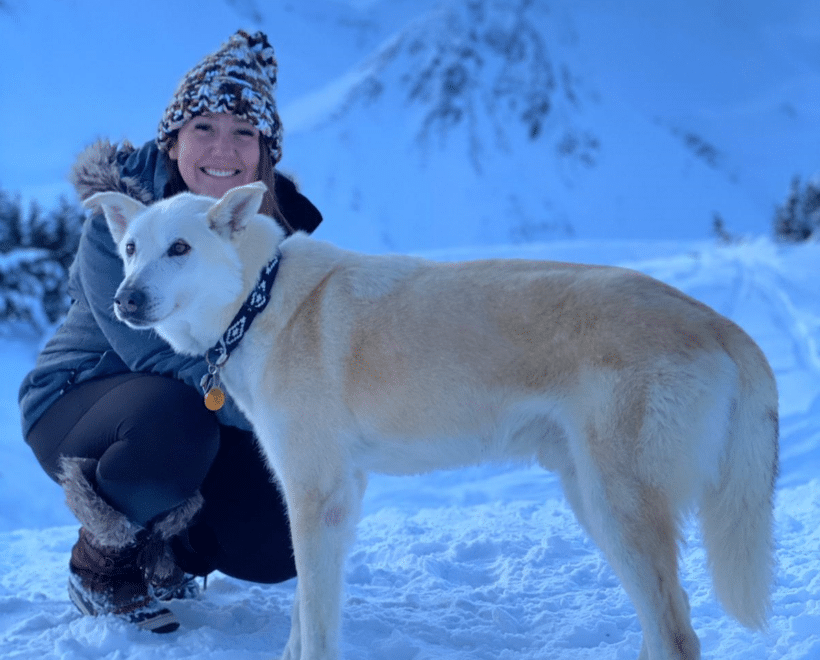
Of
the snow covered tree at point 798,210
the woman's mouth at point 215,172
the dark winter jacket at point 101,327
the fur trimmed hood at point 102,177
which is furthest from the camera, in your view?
the snow covered tree at point 798,210

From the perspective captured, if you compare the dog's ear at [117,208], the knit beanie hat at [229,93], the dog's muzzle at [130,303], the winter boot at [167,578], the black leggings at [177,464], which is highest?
the knit beanie hat at [229,93]

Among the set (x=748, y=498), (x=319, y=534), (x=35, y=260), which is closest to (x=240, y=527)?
(x=319, y=534)

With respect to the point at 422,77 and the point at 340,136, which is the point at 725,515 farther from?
the point at 422,77

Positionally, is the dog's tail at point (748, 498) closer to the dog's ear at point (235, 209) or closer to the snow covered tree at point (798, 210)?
the dog's ear at point (235, 209)

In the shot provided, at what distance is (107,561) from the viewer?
270 centimetres

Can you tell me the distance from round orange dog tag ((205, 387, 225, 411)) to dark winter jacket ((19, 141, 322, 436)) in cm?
37

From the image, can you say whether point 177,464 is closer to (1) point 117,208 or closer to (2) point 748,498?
(1) point 117,208

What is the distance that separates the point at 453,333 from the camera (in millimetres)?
2219

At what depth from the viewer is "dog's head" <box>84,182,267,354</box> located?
7.45ft

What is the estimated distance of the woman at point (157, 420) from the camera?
2.67 meters

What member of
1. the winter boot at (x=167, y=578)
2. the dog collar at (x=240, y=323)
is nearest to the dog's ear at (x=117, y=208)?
the dog collar at (x=240, y=323)

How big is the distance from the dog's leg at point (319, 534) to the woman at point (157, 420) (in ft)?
2.12

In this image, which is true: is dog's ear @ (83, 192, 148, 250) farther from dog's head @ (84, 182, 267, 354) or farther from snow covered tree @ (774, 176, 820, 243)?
snow covered tree @ (774, 176, 820, 243)

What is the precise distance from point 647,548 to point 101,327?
2.19m
